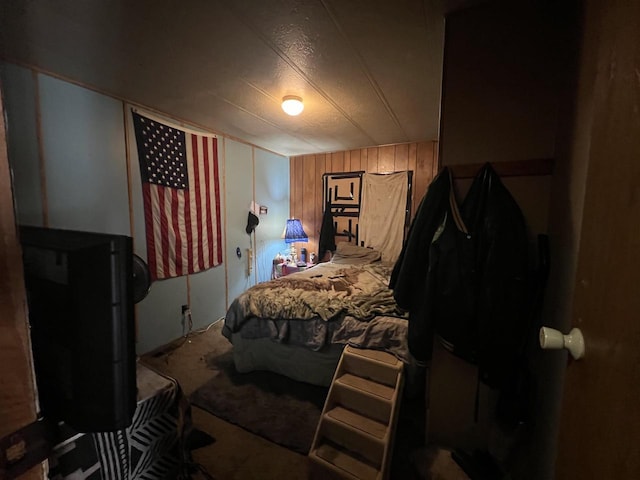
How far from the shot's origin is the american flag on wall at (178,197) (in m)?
2.50

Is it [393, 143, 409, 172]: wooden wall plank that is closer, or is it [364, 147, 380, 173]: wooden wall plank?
[393, 143, 409, 172]: wooden wall plank

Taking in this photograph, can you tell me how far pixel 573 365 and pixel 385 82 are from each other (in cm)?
208

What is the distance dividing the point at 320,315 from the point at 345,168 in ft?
9.17

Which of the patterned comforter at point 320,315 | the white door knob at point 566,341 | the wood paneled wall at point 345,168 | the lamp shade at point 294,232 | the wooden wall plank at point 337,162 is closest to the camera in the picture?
the white door knob at point 566,341

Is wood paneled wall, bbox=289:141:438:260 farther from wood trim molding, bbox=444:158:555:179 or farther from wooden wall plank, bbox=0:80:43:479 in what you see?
wooden wall plank, bbox=0:80:43:479

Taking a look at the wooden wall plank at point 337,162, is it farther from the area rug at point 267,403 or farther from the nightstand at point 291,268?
the area rug at point 267,403

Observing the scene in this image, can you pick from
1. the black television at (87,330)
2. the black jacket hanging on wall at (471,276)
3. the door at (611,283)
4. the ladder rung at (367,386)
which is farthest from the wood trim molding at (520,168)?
the black television at (87,330)

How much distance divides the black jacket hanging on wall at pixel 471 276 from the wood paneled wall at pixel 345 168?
2.27 metres

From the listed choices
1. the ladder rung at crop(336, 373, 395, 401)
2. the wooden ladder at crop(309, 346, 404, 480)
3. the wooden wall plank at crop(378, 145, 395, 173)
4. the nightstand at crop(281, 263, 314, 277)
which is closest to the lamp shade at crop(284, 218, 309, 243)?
the nightstand at crop(281, 263, 314, 277)

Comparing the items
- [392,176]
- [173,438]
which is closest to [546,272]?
[173,438]

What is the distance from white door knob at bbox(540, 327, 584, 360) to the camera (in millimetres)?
532

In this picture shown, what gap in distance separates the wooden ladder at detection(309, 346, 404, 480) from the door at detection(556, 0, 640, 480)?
3.29 feet

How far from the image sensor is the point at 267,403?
196 cm

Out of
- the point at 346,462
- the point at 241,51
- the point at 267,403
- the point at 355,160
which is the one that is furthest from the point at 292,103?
the point at 346,462
